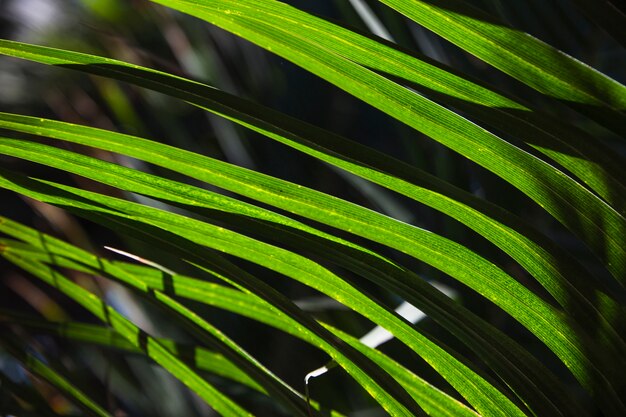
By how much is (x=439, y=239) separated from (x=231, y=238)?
10 centimetres

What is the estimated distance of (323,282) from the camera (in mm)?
366

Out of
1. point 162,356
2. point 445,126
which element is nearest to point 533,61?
point 445,126

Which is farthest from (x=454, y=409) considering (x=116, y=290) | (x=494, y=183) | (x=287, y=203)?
(x=116, y=290)

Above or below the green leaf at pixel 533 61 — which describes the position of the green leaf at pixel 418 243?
below

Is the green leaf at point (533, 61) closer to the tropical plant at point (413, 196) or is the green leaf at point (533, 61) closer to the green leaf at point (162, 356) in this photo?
the tropical plant at point (413, 196)

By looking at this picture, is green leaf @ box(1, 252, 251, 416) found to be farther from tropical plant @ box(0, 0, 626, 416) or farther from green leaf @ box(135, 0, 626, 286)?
green leaf @ box(135, 0, 626, 286)

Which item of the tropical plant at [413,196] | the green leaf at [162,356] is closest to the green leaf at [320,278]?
the tropical plant at [413,196]

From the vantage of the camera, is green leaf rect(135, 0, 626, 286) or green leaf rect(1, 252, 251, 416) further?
green leaf rect(1, 252, 251, 416)

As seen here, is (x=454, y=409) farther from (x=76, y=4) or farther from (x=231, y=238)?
(x=76, y=4)

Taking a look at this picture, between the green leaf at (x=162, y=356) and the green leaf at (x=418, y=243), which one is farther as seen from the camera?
the green leaf at (x=162, y=356)

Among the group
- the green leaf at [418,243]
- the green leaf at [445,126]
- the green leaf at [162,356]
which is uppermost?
the green leaf at [445,126]

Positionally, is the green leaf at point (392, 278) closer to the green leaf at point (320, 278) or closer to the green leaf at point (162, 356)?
the green leaf at point (320, 278)

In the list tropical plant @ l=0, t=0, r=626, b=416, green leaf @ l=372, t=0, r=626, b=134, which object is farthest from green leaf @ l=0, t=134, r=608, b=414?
green leaf @ l=372, t=0, r=626, b=134

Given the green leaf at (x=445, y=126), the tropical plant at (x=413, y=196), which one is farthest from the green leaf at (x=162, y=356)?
the green leaf at (x=445, y=126)
